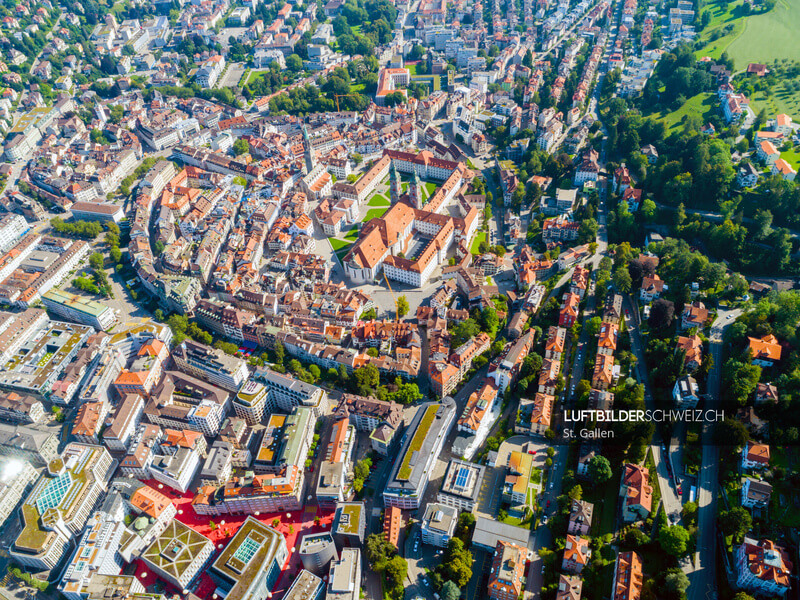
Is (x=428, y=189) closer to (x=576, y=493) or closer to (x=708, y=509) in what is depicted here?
(x=576, y=493)

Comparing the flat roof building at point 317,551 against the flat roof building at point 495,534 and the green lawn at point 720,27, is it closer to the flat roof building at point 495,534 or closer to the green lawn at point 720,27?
the flat roof building at point 495,534

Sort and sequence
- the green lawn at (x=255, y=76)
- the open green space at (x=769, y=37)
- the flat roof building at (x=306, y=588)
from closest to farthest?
1. the flat roof building at (x=306, y=588)
2. the open green space at (x=769, y=37)
3. the green lawn at (x=255, y=76)

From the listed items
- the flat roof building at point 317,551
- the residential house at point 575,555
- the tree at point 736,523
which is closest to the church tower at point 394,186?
the flat roof building at point 317,551

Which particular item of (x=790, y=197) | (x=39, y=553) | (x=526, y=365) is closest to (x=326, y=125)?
(x=526, y=365)

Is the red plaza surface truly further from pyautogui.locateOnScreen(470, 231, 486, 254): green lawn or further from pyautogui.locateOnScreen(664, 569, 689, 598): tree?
pyautogui.locateOnScreen(470, 231, 486, 254): green lawn

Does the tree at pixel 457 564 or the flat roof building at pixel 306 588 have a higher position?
the tree at pixel 457 564

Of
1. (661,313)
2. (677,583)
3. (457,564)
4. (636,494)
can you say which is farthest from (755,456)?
(457,564)

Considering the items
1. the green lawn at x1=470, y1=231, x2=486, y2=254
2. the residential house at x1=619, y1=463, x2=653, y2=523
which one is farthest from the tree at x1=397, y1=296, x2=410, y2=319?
the residential house at x1=619, y1=463, x2=653, y2=523
